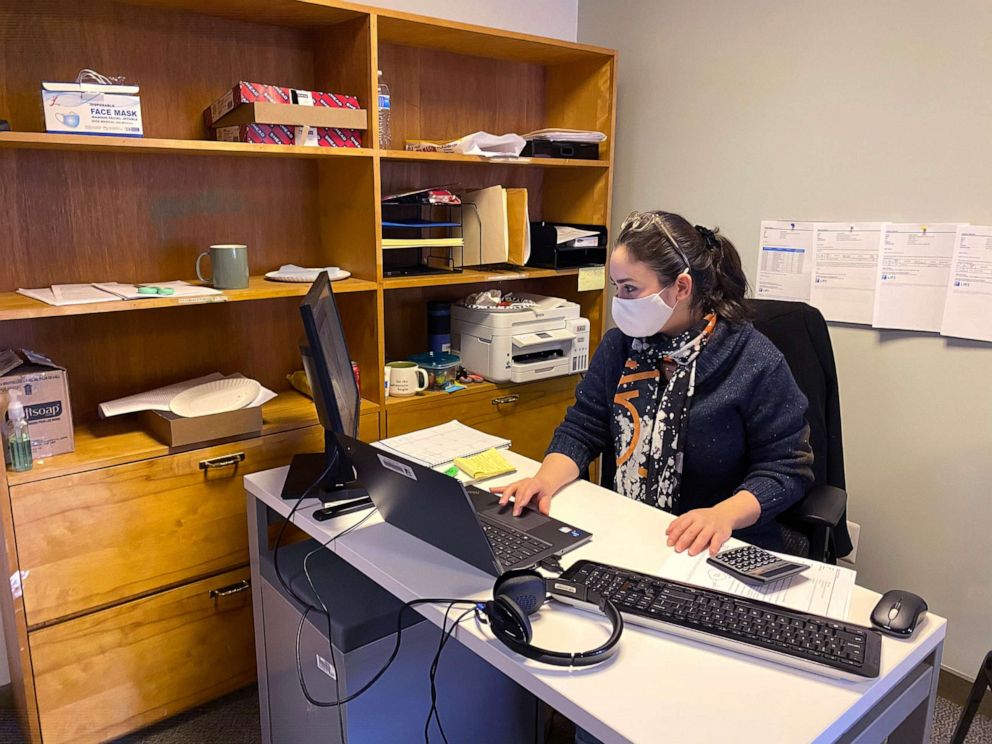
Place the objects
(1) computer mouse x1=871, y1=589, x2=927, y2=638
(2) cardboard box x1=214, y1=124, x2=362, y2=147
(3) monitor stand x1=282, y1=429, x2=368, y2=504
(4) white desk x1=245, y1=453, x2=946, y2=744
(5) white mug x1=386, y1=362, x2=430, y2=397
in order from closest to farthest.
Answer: (4) white desk x1=245, y1=453, x2=946, y2=744 < (1) computer mouse x1=871, y1=589, x2=927, y2=638 < (3) monitor stand x1=282, y1=429, x2=368, y2=504 < (2) cardboard box x1=214, y1=124, x2=362, y2=147 < (5) white mug x1=386, y1=362, x2=430, y2=397

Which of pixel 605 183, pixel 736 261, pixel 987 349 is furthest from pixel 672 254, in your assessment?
pixel 605 183

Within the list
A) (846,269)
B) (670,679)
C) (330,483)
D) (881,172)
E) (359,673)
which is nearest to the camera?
(670,679)

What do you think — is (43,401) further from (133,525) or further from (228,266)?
(228,266)

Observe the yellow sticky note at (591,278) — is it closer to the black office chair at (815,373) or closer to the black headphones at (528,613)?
the black office chair at (815,373)

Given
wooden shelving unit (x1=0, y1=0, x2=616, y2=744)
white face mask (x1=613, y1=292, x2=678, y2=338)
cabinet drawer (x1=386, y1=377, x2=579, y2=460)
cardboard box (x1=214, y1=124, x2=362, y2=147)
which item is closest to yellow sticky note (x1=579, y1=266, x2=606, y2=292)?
wooden shelving unit (x1=0, y1=0, x2=616, y2=744)

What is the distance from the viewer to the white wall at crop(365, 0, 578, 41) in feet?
8.48

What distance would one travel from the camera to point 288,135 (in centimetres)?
209

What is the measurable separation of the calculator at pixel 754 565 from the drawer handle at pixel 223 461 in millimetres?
1289

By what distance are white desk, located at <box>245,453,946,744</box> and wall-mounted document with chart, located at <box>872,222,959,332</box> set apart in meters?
1.24

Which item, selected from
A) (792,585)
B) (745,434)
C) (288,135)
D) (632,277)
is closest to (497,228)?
(288,135)

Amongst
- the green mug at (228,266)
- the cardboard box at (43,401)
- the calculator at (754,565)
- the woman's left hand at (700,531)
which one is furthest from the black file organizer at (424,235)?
the calculator at (754,565)

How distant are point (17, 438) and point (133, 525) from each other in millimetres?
341

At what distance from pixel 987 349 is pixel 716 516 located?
3.85 feet

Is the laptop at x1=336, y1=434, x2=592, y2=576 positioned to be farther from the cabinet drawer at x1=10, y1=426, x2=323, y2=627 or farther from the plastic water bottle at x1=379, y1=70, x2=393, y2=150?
the plastic water bottle at x1=379, y1=70, x2=393, y2=150
